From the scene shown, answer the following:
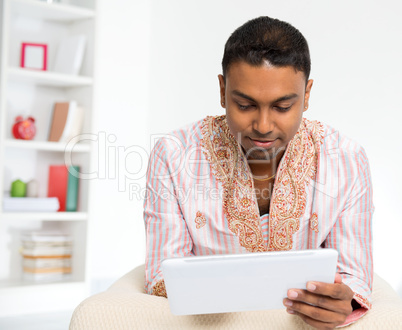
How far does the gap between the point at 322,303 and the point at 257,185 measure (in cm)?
49

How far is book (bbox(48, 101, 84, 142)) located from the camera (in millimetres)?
3275

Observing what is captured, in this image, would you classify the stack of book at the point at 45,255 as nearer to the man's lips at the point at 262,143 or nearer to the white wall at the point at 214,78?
the white wall at the point at 214,78

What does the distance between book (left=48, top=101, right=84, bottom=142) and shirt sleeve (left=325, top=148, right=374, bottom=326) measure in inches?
88.3

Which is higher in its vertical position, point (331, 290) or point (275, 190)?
point (275, 190)

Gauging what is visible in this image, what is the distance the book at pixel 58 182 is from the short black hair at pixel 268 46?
230 centimetres

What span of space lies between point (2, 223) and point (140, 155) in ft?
4.33

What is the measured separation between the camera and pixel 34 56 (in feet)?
10.9

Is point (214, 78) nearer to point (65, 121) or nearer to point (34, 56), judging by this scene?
point (65, 121)

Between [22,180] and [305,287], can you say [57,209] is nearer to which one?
[22,180]

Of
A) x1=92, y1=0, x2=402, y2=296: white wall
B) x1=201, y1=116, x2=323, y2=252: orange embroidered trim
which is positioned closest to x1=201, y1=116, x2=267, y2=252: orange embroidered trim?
x1=201, y1=116, x2=323, y2=252: orange embroidered trim

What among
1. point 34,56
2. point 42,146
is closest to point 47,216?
point 42,146

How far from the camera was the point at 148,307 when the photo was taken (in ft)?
3.65

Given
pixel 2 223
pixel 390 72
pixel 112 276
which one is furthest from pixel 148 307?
pixel 112 276

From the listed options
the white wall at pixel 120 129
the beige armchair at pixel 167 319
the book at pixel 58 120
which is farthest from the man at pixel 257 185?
the white wall at pixel 120 129
